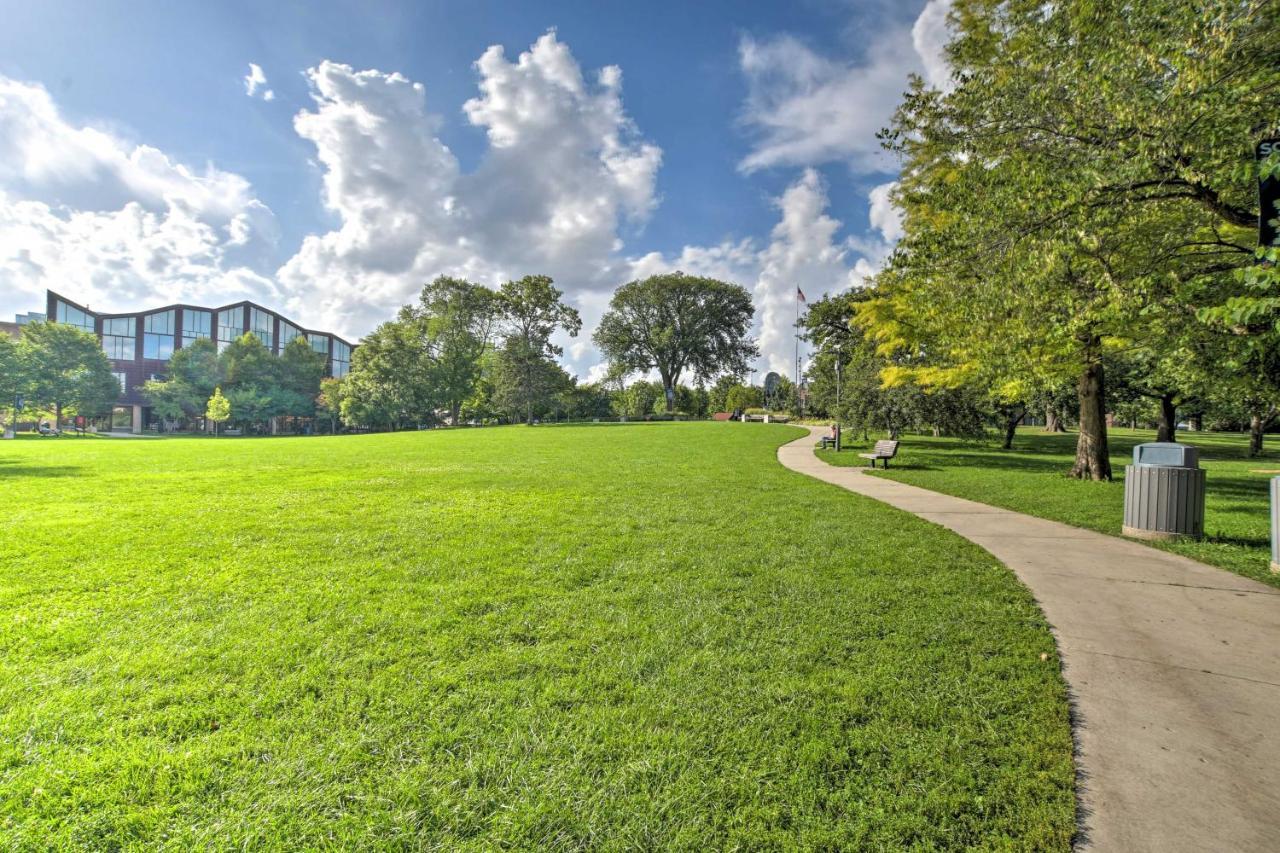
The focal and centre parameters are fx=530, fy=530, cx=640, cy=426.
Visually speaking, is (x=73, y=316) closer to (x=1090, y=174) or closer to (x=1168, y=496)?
(x=1090, y=174)

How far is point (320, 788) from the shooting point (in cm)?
240

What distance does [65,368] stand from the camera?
45562 mm

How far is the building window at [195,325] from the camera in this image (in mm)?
60094

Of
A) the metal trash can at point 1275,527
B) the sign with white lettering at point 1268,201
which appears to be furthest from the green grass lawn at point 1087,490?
the sign with white lettering at point 1268,201

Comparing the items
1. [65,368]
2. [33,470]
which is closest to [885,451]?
[33,470]

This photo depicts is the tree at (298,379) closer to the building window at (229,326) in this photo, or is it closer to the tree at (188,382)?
the tree at (188,382)

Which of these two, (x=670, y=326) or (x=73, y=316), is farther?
(x=670, y=326)

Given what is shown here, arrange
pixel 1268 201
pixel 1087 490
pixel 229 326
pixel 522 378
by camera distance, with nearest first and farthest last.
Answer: pixel 1268 201, pixel 1087 490, pixel 522 378, pixel 229 326

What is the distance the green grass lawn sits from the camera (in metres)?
6.81

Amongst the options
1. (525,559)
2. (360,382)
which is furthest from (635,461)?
(360,382)

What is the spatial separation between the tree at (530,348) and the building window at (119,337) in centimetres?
4124

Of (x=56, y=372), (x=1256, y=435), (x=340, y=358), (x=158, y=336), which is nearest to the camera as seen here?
(x=1256, y=435)

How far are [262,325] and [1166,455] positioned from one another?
80.3m

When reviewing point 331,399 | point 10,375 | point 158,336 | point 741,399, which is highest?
point 158,336
